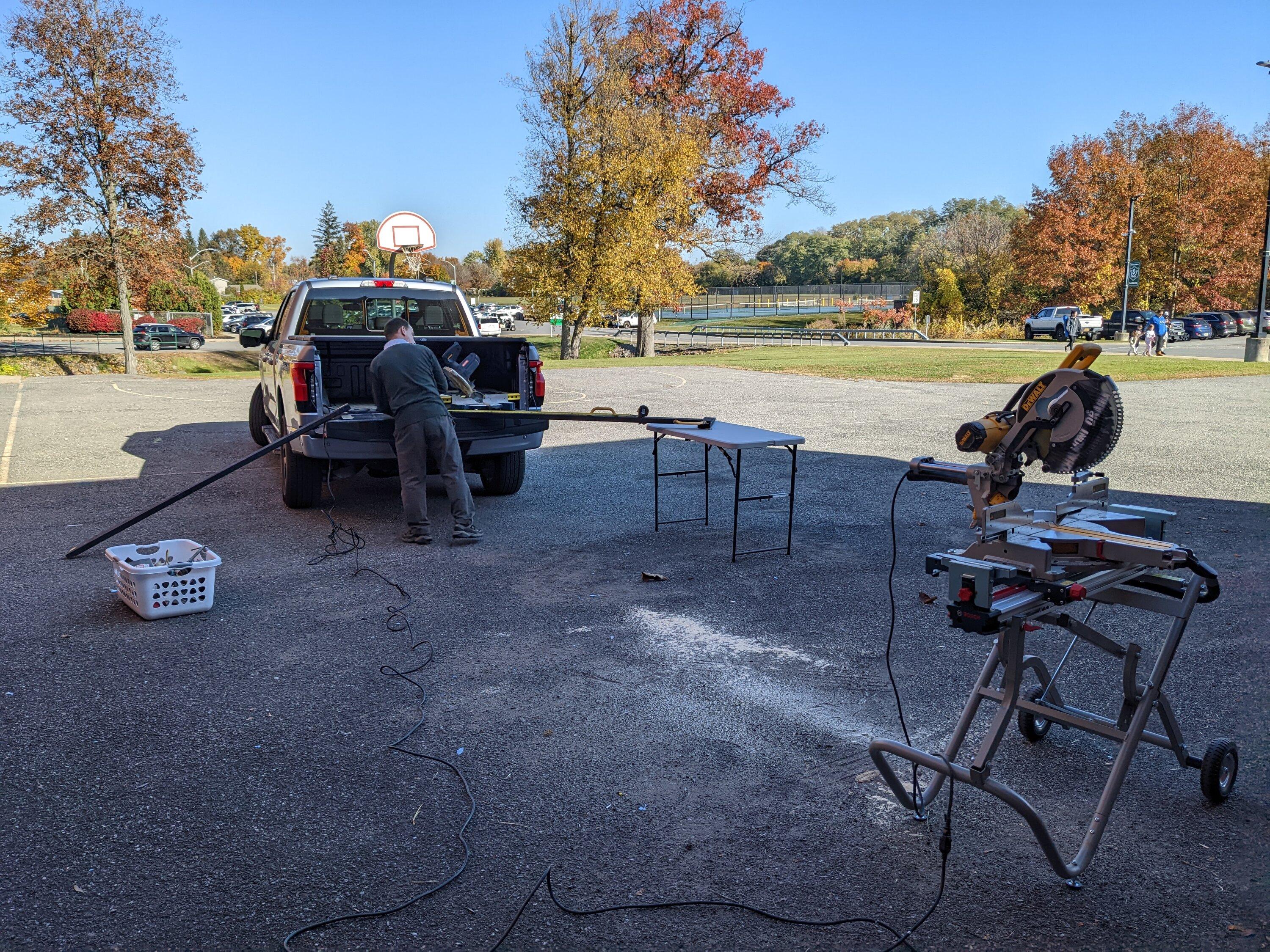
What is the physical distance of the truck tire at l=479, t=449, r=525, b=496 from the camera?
9352 mm

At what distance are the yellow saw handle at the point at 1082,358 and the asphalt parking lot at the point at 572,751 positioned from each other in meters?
1.62

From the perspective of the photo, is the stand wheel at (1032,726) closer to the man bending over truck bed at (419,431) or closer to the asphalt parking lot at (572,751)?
the asphalt parking lot at (572,751)

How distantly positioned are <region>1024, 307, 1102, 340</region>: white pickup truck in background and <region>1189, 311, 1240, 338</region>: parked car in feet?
17.2

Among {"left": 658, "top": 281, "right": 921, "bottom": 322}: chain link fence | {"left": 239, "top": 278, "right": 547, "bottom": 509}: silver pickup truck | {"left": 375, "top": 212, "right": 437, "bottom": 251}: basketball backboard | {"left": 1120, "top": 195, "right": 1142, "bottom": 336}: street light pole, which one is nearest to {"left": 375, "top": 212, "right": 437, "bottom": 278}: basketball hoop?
{"left": 375, "top": 212, "right": 437, "bottom": 251}: basketball backboard

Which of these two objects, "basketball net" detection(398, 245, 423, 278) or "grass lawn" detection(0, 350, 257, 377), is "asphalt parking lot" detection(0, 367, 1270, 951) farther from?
"grass lawn" detection(0, 350, 257, 377)

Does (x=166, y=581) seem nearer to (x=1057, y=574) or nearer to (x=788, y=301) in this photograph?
(x=1057, y=574)

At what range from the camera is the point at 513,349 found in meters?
9.16

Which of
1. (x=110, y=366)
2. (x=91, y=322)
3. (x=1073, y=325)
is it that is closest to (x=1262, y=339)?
(x=1073, y=325)

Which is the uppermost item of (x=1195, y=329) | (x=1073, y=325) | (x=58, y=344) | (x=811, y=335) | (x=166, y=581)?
(x=1073, y=325)

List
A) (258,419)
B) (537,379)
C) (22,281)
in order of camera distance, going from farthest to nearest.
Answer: (22,281) → (258,419) → (537,379)

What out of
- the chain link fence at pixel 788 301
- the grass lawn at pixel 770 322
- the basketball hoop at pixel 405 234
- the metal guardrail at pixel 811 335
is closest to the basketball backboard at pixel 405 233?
the basketball hoop at pixel 405 234

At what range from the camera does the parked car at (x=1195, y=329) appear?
46.5m

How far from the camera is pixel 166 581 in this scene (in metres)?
5.73

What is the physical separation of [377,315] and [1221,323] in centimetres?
4936
